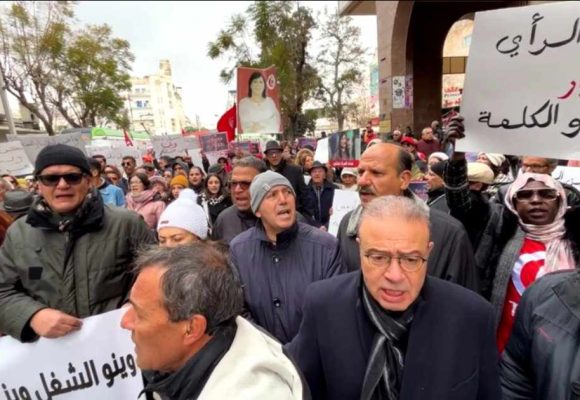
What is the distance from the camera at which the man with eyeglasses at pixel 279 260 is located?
6.84 feet

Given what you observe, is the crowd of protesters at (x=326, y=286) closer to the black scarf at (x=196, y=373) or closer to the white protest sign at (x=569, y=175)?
the black scarf at (x=196, y=373)

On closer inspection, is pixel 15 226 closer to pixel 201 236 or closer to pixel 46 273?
pixel 46 273

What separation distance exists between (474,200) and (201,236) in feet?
5.22

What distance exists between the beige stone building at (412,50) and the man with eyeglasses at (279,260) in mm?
12979

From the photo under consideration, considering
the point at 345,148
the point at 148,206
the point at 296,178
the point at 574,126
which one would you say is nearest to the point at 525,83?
the point at 574,126

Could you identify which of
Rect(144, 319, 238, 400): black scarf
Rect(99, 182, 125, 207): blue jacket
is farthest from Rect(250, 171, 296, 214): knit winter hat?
Rect(99, 182, 125, 207): blue jacket

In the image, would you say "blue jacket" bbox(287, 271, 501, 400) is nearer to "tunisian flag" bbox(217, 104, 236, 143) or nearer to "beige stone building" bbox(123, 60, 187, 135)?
Answer: "tunisian flag" bbox(217, 104, 236, 143)

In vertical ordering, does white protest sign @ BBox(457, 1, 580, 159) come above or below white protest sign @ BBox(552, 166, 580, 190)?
above

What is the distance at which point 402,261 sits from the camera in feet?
4.33

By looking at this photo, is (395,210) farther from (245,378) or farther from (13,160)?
(13,160)

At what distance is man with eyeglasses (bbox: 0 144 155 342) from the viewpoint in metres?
1.89

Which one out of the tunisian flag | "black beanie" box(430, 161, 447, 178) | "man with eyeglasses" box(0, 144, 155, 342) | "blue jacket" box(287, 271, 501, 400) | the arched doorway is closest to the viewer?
"blue jacket" box(287, 271, 501, 400)

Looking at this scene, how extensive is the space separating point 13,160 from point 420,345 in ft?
31.1

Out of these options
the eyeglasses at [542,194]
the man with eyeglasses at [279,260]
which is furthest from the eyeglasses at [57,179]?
the eyeglasses at [542,194]
